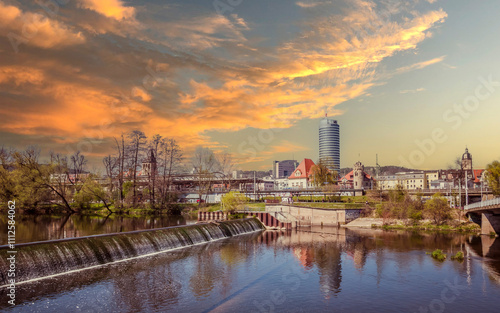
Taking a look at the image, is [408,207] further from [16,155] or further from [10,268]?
[16,155]

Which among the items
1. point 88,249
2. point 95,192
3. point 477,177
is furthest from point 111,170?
point 477,177

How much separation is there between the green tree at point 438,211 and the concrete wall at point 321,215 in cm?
1451

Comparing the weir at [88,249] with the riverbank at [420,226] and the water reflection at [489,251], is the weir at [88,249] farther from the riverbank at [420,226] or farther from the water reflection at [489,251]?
the riverbank at [420,226]

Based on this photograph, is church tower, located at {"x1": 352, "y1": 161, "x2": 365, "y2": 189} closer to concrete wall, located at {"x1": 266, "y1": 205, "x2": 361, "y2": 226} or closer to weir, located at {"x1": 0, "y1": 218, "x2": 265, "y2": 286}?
concrete wall, located at {"x1": 266, "y1": 205, "x2": 361, "y2": 226}

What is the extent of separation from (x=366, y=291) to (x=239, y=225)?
117 feet

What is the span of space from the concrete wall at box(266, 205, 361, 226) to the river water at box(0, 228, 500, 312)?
30.8m

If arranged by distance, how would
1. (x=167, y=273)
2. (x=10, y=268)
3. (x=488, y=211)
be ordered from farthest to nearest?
(x=488, y=211) < (x=167, y=273) < (x=10, y=268)

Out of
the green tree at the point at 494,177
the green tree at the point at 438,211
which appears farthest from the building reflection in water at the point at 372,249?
the green tree at the point at 494,177

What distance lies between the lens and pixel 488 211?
193ft

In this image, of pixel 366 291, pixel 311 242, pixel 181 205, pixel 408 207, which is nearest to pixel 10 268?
pixel 366 291

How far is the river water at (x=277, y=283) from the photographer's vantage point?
22.8m

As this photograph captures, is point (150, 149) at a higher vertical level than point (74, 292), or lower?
higher

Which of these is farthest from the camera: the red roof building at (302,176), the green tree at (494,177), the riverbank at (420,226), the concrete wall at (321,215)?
the red roof building at (302,176)

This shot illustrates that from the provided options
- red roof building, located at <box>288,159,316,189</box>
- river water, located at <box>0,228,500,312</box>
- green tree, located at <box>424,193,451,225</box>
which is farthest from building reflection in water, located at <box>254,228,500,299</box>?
red roof building, located at <box>288,159,316,189</box>
